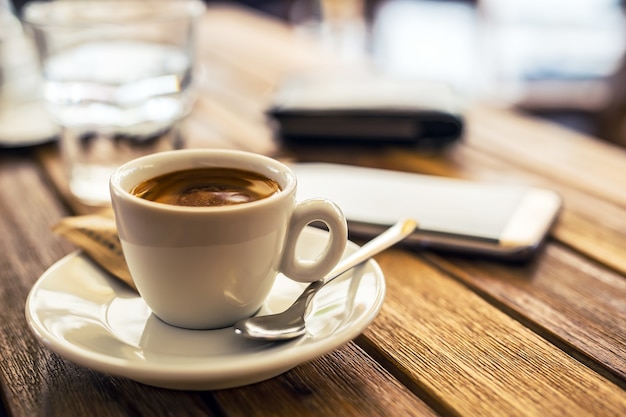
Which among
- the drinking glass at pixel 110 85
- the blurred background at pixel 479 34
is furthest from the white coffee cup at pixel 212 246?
the blurred background at pixel 479 34

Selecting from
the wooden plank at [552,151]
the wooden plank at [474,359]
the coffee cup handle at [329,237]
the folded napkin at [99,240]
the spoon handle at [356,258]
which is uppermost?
the coffee cup handle at [329,237]

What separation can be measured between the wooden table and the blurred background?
1.54m

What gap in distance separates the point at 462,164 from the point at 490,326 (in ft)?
1.26

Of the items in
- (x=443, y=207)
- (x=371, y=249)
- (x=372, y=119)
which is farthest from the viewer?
(x=372, y=119)

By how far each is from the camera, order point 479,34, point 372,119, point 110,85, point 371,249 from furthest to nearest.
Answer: point 479,34, point 372,119, point 110,85, point 371,249

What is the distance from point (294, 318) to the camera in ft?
1.49

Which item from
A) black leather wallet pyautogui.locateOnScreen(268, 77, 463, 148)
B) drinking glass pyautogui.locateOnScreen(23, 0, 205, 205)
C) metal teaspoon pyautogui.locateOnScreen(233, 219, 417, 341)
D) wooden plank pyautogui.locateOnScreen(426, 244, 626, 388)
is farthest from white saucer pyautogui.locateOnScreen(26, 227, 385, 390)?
black leather wallet pyautogui.locateOnScreen(268, 77, 463, 148)

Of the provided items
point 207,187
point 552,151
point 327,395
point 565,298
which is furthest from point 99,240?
point 552,151

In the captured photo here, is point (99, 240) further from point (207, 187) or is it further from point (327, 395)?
point (327, 395)

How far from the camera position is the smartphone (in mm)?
612

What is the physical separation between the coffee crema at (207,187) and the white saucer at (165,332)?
8 centimetres

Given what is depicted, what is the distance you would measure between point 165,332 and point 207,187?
10 cm

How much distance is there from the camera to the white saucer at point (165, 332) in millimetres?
386

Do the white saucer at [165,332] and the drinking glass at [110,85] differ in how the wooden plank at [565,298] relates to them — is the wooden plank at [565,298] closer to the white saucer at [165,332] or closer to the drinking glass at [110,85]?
the white saucer at [165,332]
